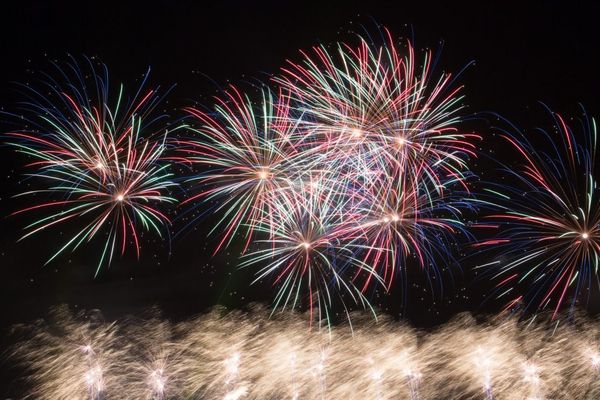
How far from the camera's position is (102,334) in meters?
20.3

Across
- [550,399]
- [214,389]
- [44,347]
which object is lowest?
[550,399]

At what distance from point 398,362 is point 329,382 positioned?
225cm

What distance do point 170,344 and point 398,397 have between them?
7.27 m

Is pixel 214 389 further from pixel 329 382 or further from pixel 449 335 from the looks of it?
pixel 449 335

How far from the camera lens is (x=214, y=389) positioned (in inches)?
830

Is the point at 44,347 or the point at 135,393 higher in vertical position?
the point at 44,347

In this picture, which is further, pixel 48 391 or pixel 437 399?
pixel 437 399

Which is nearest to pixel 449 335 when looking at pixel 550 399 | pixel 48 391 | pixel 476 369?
pixel 476 369

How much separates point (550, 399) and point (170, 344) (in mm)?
11514

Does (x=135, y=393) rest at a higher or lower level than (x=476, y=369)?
higher

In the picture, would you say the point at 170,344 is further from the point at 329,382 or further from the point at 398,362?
the point at 398,362

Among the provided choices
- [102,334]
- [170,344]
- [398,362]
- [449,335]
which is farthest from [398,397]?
[102,334]

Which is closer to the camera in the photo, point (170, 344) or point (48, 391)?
point (48, 391)

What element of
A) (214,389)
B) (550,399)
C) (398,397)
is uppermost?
(214,389)
